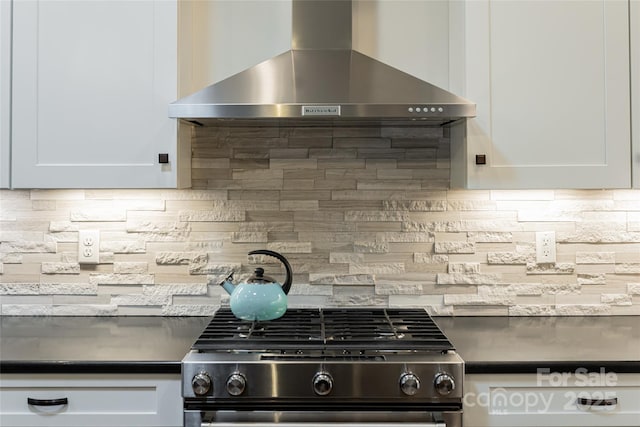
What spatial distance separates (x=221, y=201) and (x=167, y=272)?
35cm

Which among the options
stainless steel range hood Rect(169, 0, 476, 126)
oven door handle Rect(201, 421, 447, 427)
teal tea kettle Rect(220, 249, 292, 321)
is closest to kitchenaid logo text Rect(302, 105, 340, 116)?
stainless steel range hood Rect(169, 0, 476, 126)

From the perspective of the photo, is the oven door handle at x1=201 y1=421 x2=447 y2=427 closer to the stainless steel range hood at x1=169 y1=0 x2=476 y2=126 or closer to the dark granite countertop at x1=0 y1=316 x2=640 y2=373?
the dark granite countertop at x1=0 y1=316 x2=640 y2=373

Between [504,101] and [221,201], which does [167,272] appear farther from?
[504,101]

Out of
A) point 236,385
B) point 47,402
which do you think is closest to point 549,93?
point 236,385

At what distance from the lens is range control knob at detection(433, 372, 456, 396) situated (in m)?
1.67

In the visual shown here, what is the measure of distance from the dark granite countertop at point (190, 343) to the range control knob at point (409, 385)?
168mm

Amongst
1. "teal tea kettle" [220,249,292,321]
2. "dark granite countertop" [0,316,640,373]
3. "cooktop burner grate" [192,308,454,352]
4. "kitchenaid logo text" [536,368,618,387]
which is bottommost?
"kitchenaid logo text" [536,368,618,387]

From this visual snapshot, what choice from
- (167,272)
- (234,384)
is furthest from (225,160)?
(234,384)

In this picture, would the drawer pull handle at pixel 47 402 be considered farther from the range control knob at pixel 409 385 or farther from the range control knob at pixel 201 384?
the range control knob at pixel 409 385

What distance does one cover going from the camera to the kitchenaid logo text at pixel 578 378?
1.74m

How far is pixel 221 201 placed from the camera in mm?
2402

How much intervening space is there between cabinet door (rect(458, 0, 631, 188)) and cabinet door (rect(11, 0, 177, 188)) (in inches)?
41.4

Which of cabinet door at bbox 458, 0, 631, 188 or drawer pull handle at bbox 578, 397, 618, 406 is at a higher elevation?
cabinet door at bbox 458, 0, 631, 188

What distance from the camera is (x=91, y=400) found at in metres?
1.76
